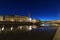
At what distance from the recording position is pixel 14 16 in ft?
415

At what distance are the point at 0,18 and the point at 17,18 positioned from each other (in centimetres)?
2202

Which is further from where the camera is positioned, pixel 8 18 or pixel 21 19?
pixel 21 19

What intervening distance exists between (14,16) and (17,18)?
307cm

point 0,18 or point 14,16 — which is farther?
point 14,16

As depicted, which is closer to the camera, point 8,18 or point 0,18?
point 0,18

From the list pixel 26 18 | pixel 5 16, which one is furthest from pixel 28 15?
pixel 5 16

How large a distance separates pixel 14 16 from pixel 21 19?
21.1ft

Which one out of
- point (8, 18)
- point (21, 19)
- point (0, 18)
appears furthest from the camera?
point (21, 19)

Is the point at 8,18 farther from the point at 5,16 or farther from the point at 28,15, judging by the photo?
the point at 28,15

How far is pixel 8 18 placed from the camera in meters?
120

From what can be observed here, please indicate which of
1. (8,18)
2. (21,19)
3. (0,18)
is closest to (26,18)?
(21,19)

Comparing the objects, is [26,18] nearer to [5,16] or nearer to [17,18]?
[17,18]

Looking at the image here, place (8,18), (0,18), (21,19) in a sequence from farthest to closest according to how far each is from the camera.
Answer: (21,19), (8,18), (0,18)

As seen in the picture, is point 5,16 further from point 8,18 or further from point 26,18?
point 26,18
